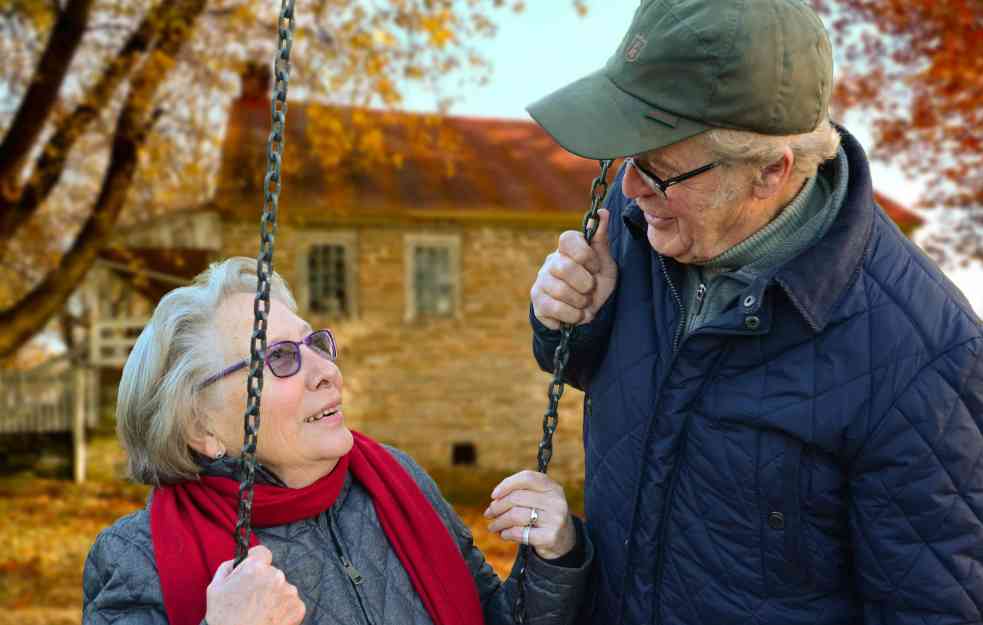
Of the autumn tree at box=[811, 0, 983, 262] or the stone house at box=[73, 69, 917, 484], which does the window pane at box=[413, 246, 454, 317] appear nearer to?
the stone house at box=[73, 69, 917, 484]

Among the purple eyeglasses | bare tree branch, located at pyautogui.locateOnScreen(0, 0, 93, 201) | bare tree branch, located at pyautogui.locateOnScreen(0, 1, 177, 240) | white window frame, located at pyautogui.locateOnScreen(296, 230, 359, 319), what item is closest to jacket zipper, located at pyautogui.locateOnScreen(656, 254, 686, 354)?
the purple eyeglasses

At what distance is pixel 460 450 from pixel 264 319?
13712mm

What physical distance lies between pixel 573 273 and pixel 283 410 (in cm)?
77

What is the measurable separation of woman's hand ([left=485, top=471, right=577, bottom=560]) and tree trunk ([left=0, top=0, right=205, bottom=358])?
8.31 metres

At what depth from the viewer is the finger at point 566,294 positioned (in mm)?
2100

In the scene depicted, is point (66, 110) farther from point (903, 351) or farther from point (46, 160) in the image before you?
point (903, 351)

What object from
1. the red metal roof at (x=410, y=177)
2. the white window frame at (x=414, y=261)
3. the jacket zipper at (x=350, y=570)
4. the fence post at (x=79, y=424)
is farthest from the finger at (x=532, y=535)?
the fence post at (x=79, y=424)

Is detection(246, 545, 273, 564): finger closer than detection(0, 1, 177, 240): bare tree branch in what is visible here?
Yes

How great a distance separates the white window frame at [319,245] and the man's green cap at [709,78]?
13122 mm

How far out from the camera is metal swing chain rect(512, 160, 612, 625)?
209cm

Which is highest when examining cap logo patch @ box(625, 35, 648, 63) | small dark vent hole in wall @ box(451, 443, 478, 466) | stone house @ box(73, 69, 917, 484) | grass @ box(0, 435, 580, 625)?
cap logo patch @ box(625, 35, 648, 63)

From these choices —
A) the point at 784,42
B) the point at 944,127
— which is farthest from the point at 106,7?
the point at 944,127

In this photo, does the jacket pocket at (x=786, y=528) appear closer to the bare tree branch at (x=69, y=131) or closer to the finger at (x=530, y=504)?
the finger at (x=530, y=504)

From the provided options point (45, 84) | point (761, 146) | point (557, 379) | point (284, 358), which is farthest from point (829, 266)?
point (45, 84)
